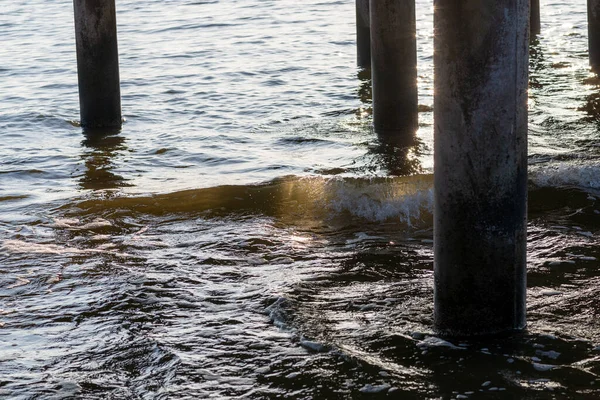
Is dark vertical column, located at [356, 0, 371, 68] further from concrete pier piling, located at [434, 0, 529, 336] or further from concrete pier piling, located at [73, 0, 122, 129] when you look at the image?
concrete pier piling, located at [434, 0, 529, 336]

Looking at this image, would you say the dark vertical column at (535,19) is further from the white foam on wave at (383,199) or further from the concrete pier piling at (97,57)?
the white foam on wave at (383,199)

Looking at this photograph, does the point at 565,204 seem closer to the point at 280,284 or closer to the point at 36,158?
the point at 280,284

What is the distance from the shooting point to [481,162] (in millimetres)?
3977

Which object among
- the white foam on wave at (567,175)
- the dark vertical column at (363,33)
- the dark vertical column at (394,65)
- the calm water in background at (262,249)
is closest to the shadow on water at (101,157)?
the calm water in background at (262,249)

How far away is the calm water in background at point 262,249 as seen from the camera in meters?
4.21

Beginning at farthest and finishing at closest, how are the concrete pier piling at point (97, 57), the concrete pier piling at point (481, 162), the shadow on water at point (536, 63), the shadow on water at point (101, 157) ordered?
the shadow on water at point (536, 63), the concrete pier piling at point (97, 57), the shadow on water at point (101, 157), the concrete pier piling at point (481, 162)

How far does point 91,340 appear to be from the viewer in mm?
4723

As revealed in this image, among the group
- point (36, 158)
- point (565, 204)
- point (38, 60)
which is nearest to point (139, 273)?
point (565, 204)

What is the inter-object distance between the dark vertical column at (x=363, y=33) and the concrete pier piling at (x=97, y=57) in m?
4.31

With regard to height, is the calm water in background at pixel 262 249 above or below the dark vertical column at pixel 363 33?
below

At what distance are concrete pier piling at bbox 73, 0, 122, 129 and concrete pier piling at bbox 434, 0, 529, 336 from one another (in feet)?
22.4

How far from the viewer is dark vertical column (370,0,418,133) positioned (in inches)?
365

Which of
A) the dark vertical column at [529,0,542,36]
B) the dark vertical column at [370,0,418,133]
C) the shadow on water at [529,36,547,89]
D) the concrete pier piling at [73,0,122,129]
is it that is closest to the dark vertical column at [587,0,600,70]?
the shadow on water at [529,36,547,89]

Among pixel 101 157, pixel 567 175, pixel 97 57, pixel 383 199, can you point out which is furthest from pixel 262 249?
pixel 97 57
